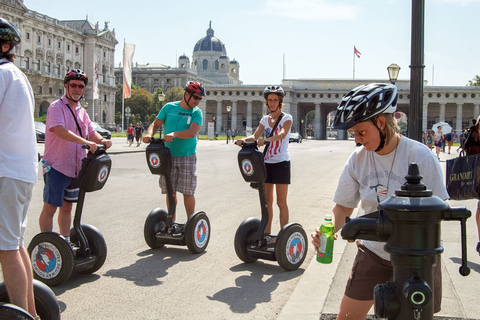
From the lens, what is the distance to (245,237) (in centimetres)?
550

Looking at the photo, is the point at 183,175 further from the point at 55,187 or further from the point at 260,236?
the point at 55,187

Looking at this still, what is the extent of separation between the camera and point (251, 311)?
419 cm

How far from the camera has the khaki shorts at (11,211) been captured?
2.79 meters

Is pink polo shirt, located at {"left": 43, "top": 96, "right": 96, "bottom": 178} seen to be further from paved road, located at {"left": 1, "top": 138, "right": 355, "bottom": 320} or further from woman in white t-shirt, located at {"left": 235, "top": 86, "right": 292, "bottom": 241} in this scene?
woman in white t-shirt, located at {"left": 235, "top": 86, "right": 292, "bottom": 241}

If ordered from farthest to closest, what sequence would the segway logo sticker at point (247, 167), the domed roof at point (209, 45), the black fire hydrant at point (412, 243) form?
the domed roof at point (209, 45) < the segway logo sticker at point (247, 167) < the black fire hydrant at point (412, 243)

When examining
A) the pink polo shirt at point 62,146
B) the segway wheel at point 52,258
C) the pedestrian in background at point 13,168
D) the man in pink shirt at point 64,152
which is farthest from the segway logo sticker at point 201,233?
the pedestrian in background at point 13,168

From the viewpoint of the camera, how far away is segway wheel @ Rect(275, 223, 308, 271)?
525cm

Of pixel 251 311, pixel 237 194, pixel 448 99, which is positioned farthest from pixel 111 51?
pixel 251 311

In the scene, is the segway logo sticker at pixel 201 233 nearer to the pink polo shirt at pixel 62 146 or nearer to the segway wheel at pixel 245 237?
the segway wheel at pixel 245 237

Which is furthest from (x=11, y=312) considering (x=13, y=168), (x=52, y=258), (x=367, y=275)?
(x=52, y=258)

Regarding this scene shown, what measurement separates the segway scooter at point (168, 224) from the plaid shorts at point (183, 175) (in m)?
0.20

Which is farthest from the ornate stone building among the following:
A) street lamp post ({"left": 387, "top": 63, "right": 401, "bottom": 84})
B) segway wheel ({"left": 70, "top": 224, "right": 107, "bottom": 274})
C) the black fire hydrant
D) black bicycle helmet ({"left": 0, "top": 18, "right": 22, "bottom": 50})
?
the black fire hydrant

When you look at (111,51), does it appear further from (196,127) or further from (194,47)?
(196,127)

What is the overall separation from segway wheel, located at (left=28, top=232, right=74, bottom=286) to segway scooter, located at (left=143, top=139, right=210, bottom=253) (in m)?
1.50
